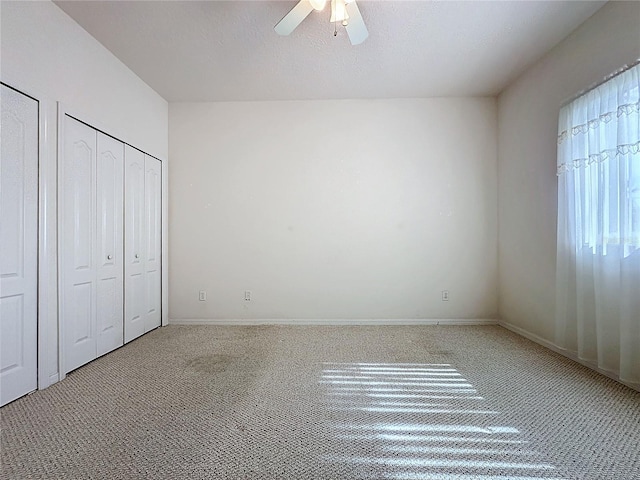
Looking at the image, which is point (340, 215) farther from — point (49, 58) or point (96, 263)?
point (49, 58)

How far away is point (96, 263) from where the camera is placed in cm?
283

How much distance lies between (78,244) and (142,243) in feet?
3.05

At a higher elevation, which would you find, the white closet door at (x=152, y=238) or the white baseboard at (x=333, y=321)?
the white closet door at (x=152, y=238)

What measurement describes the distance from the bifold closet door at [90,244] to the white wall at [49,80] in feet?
0.33

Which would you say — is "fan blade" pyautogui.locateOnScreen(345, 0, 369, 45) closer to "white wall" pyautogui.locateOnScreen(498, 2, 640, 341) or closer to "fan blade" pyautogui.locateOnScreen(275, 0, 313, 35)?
"fan blade" pyautogui.locateOnScreen(275, 0, 313, 35)

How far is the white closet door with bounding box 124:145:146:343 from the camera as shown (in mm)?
3262

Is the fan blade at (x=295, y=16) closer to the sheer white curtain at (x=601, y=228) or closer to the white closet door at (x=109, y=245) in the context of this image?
the white closet door at (x=109, y=245)

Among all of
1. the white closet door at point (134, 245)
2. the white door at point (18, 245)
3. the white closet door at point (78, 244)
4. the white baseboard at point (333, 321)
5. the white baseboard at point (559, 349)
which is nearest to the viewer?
the white door at point (18, 245)

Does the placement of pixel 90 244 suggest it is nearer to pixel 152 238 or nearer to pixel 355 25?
pixel 152 238

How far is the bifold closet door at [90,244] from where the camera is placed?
2.50 meters

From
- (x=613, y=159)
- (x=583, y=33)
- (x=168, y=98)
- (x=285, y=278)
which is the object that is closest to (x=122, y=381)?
(x=285, y=278)

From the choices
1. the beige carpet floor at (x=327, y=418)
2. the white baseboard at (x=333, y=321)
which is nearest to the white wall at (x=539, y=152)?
the white baseboard at (x=333, y=321)

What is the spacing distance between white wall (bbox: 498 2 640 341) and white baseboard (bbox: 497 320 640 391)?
0.14ft

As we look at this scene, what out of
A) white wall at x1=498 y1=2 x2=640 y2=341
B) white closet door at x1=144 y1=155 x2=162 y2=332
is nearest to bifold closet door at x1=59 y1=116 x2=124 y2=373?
white closet door at x1=144 y1=155 x2=162 y2=332
